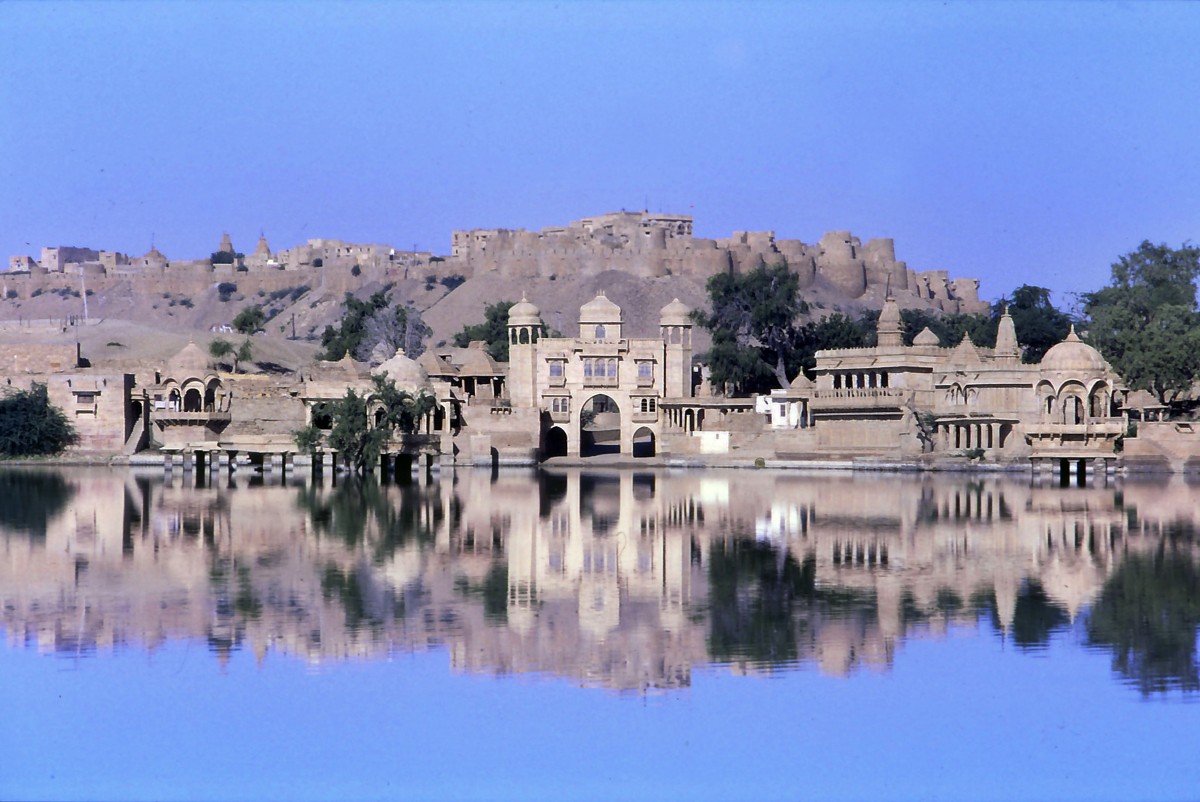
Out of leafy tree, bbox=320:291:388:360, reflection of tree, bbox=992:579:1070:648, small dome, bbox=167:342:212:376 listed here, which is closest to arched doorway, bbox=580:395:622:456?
leafy tree, bbox=320:291:388:360

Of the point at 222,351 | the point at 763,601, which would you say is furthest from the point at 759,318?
the point at 763,601

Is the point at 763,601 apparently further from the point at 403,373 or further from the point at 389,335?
the point at 389,335

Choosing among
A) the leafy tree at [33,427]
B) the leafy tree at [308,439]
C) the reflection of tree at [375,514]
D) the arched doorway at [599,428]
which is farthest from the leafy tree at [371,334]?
the reflection of tree at [375,514]

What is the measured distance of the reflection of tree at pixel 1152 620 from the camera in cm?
1692

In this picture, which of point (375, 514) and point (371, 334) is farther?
point (371, 334)

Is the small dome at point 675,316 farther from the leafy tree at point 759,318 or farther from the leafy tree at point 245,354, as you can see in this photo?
the leafy tree at point 245,354

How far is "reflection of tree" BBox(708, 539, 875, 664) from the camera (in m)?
18.1

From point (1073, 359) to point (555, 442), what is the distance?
15.7 meters

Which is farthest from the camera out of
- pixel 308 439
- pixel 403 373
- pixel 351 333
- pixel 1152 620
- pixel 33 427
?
pixel 351 333

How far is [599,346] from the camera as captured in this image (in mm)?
50969

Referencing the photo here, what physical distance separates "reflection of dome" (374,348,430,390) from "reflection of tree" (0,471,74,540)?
9.26m

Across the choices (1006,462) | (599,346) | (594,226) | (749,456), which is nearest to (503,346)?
(599,346)

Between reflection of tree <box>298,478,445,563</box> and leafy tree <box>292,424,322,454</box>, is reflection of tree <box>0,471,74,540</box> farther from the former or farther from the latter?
leafy tree <box>292,424,322,454</box>

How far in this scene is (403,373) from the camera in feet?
157
